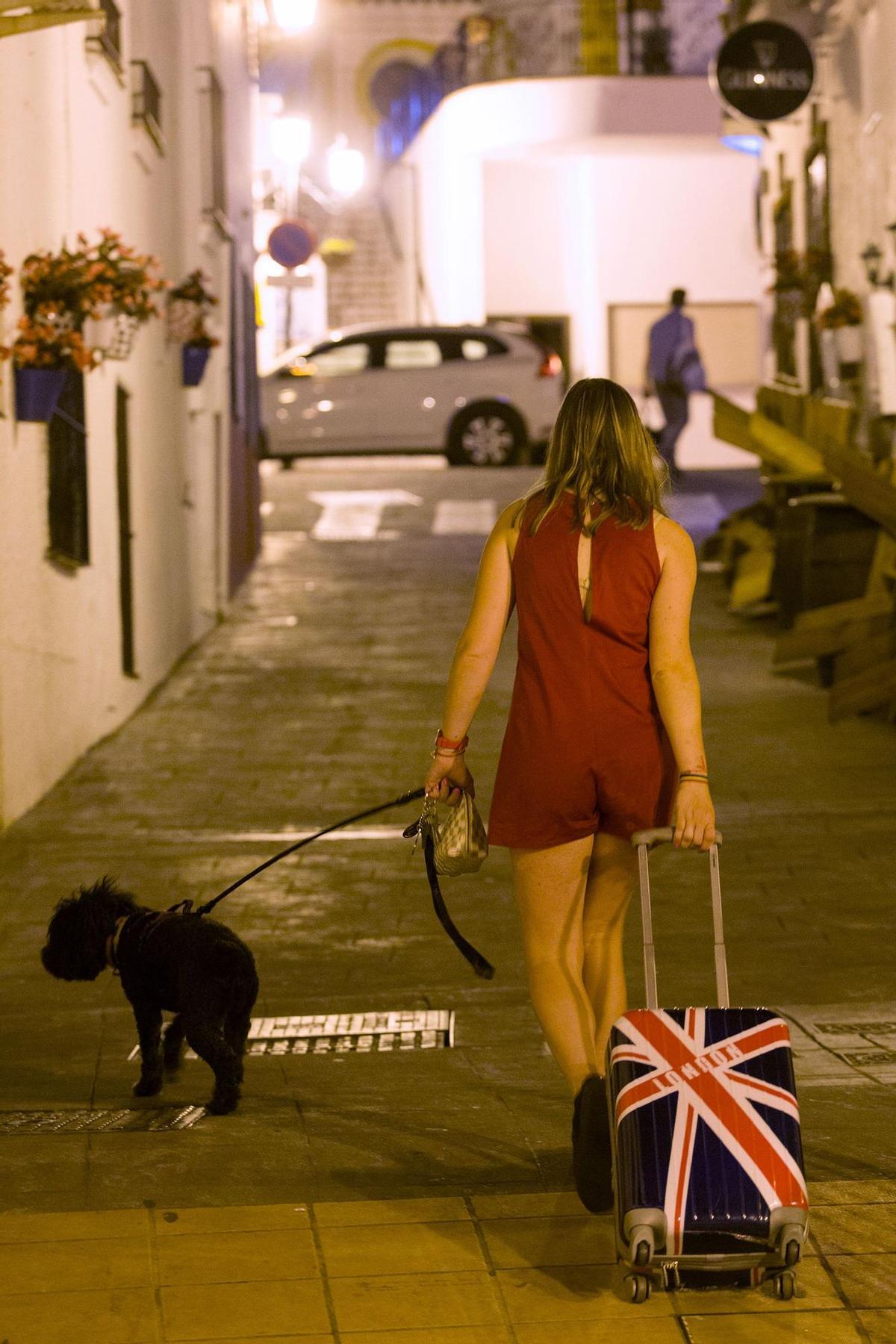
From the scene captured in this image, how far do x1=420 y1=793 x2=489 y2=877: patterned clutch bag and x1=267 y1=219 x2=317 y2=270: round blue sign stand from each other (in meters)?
19.2

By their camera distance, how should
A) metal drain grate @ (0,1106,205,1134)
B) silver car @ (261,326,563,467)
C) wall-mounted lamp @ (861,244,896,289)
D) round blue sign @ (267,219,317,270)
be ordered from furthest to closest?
silver car @ (261,326,563,467), round blue sign @ (267,219,317,270), wall-mounted lamp @ (861,244,896,289), metal drain grate @ (0,1106,205,1134)

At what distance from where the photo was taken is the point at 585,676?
14.2 feet

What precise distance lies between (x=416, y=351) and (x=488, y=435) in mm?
1245

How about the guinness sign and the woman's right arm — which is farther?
the guinness sign

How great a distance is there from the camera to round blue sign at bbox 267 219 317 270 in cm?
2314

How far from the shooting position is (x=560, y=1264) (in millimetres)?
3979

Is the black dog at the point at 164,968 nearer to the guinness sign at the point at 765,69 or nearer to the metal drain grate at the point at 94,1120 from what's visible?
the metal drain grate at the point at 94,1120

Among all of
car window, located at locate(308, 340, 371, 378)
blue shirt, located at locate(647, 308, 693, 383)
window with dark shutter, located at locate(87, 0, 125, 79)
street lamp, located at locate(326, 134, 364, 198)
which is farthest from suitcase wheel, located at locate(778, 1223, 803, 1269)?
street lamp, located at locate(326, 134, 364, 198)

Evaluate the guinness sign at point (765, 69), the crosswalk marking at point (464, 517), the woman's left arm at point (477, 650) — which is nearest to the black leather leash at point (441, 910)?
the woman's left arm at point (477, 650)

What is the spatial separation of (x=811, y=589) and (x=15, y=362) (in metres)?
5.53

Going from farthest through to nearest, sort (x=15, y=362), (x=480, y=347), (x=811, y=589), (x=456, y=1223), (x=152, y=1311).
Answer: (x=480, y=347) < (x=811, y=589) < (x=15, y=362) < (x=456, y=1223) < (x=152, y=1311)

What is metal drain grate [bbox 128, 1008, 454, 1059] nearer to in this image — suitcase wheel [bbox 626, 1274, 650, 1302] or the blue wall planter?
suitcase wheel [bbox 626, 1274, 650, 1302]

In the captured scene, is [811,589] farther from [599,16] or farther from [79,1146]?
[599,16]

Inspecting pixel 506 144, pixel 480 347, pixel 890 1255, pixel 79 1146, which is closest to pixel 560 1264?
pixel 890 1255
